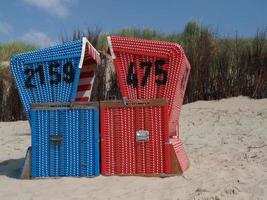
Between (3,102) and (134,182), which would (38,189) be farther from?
(3,102)

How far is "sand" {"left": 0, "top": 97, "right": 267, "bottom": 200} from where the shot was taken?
514 cm

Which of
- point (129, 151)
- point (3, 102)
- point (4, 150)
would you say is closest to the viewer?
point (129, 151)

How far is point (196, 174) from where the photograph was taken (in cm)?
594

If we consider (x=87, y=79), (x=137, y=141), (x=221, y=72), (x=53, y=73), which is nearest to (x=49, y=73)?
(x=53, y=73)

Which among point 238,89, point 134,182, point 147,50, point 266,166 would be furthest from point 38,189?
point 238,89

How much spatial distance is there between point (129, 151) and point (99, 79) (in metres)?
5.71

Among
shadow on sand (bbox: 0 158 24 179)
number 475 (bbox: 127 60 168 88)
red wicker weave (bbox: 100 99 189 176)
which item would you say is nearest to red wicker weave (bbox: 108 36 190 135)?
number 475 (bbox: 127 60 168 88)

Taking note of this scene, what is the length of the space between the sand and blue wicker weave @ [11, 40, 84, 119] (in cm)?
102

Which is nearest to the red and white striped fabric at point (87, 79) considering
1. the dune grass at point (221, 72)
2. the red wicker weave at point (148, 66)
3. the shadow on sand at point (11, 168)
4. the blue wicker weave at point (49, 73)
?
the blue wicker weave at point (49, 73)

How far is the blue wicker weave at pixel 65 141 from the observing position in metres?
6.20

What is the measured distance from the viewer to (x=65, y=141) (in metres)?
6.27

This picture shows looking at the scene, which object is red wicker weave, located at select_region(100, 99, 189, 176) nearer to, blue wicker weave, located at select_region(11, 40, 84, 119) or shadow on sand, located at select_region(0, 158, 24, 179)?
blue wicker weave, located at select_region(11, 40, 84, 119)

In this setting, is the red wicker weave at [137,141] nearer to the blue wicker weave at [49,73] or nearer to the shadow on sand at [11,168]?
the blue wicker weave at [49,73]

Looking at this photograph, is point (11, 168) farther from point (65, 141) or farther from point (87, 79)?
point (87, 79)
